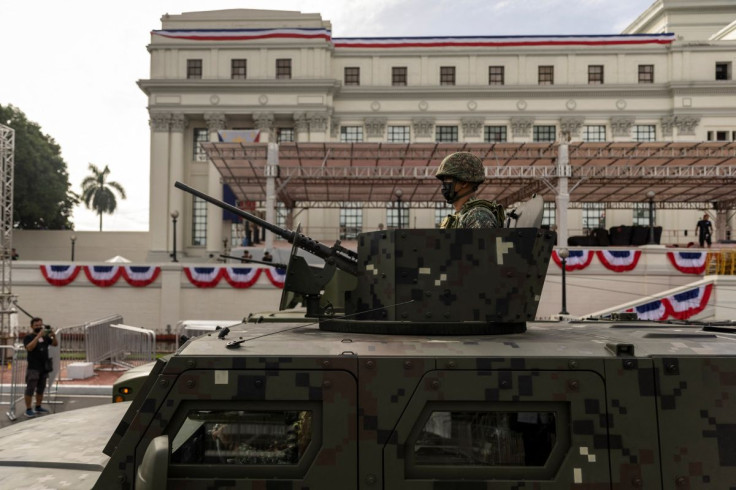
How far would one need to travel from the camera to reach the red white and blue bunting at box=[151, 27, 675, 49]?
45219mm

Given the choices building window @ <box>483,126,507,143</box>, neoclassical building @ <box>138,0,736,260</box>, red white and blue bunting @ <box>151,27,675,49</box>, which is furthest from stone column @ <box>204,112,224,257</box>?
building window @ <box>483,126,507,143</box>

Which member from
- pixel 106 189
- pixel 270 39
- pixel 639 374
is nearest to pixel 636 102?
pixel 270 39

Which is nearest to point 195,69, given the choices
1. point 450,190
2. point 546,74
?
point 546,74

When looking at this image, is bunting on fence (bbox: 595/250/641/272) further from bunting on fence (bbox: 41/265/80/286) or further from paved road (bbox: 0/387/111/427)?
bunting on fence (bbox: 41/265/80/286)

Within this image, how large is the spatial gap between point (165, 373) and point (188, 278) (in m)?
25.0

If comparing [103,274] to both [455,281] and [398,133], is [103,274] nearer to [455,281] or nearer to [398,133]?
[398,133]

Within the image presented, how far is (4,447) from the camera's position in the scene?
3.94 m

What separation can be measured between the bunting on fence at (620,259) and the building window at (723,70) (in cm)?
2861

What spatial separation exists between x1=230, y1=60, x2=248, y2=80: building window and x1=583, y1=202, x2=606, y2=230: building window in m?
28.1

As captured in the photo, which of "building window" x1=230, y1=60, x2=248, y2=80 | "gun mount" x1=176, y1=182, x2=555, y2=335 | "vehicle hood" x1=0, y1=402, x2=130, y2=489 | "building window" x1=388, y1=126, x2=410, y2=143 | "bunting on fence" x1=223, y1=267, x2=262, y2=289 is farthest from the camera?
"building window" x1=388, y1=126, x2=410, y2=143

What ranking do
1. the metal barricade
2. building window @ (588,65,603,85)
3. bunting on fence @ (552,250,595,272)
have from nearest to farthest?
the metal barricade
bunting on fence @ (552,250,595,272)
building window @ (588,65,603,85)

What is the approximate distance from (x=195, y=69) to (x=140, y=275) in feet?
79.0

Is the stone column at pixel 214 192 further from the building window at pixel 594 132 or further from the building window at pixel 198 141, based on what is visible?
the building window at pixel 594 132

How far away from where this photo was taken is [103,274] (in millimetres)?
27250
